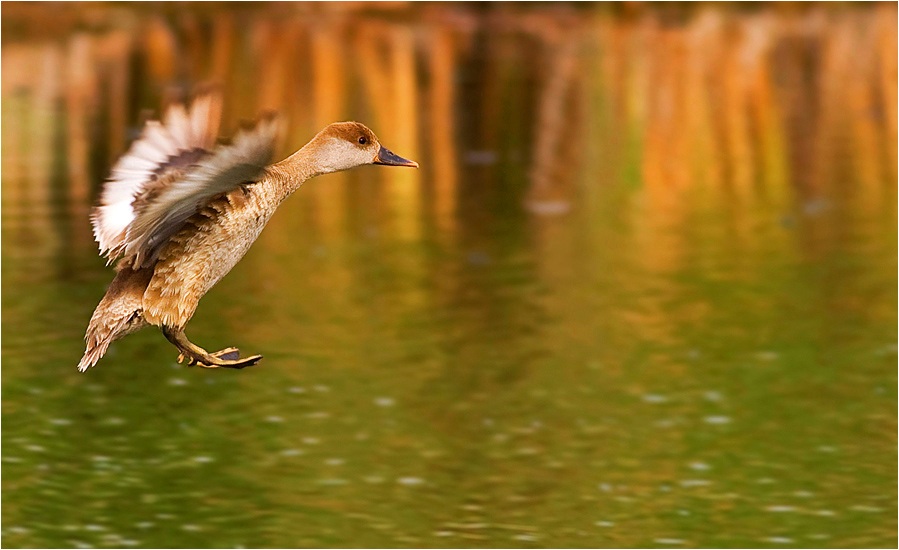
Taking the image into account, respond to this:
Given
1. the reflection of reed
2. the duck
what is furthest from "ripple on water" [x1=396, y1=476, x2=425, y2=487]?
the reflection of reed

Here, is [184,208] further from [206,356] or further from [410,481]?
[410,481]

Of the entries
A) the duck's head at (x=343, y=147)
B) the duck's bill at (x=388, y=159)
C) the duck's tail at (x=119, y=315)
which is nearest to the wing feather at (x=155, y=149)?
the duck's tail at (x=119, y=315)

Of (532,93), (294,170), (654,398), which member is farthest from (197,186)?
(532,93)

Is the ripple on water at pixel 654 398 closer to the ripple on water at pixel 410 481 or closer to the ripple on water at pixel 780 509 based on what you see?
the ripple on water at pixel 780 509

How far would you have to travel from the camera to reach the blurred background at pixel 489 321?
42.5ft

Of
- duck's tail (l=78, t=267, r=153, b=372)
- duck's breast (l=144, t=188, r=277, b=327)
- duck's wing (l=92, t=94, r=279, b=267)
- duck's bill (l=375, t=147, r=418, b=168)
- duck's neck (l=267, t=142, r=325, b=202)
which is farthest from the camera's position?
duck's bill (l=375, t=147, r=418, b=168)

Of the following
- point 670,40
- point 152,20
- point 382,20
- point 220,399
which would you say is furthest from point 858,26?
point 220,399

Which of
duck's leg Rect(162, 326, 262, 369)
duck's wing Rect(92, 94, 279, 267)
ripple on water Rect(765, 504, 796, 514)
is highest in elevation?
duck's wing Rect(92, 94, 279, 267)

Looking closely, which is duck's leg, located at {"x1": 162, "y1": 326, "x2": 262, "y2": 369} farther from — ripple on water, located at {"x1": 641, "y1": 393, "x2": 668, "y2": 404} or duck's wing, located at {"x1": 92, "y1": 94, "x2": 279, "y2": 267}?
ripple on water, located at {"x1": 641, "y1": 393, "x2": 668, "y2": 404}

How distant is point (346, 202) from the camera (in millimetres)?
24484

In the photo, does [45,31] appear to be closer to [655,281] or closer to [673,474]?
[655,281]

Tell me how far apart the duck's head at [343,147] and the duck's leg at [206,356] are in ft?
2.46

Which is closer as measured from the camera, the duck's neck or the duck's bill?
the duck's neck

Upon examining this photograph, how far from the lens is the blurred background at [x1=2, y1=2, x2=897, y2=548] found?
42.5 feet
